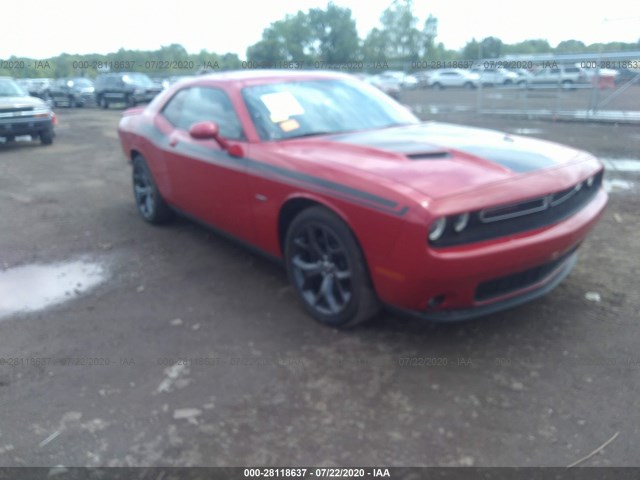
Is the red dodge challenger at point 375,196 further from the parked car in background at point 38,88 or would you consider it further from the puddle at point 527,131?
the parked car in background at point 38,88

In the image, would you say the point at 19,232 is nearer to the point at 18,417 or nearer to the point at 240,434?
the point at 18,417

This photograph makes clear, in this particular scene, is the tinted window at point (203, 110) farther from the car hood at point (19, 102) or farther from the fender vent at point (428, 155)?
the car hood at point (19, 102)

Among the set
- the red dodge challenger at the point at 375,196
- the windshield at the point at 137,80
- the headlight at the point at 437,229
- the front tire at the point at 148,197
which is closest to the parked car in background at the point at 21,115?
the front tire at the point at 148,197

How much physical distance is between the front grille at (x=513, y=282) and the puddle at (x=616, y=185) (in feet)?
13.3

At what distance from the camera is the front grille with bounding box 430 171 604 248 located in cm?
298

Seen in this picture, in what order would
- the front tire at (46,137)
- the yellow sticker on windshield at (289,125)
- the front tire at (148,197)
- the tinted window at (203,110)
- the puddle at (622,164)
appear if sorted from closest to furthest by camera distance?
the yellow sticker on windshield at (289,125), the tinted window at (203,110), the front tire at (148,197), the puddle at (622,164), the front tire at (46,137)

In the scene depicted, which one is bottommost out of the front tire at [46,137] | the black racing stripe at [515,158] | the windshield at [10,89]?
the front tire at [46,137]

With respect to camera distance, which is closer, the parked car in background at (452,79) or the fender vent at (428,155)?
the fender vent at (428,155)

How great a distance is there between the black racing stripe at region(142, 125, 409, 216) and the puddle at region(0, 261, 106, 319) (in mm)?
1235

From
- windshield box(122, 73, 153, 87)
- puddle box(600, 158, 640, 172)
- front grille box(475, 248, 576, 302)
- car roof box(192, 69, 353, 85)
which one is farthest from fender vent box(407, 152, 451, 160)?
windshield box(122, 73, 153, 87)

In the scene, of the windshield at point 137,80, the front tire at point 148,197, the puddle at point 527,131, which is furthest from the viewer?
the windshield at point 137,80

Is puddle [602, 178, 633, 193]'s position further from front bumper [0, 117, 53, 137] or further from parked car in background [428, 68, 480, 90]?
parked car in background [428, 68, 480, 90]

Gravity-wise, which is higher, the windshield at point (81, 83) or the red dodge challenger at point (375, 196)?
the windshield at point (81, 83)

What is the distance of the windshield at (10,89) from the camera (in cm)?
1268
